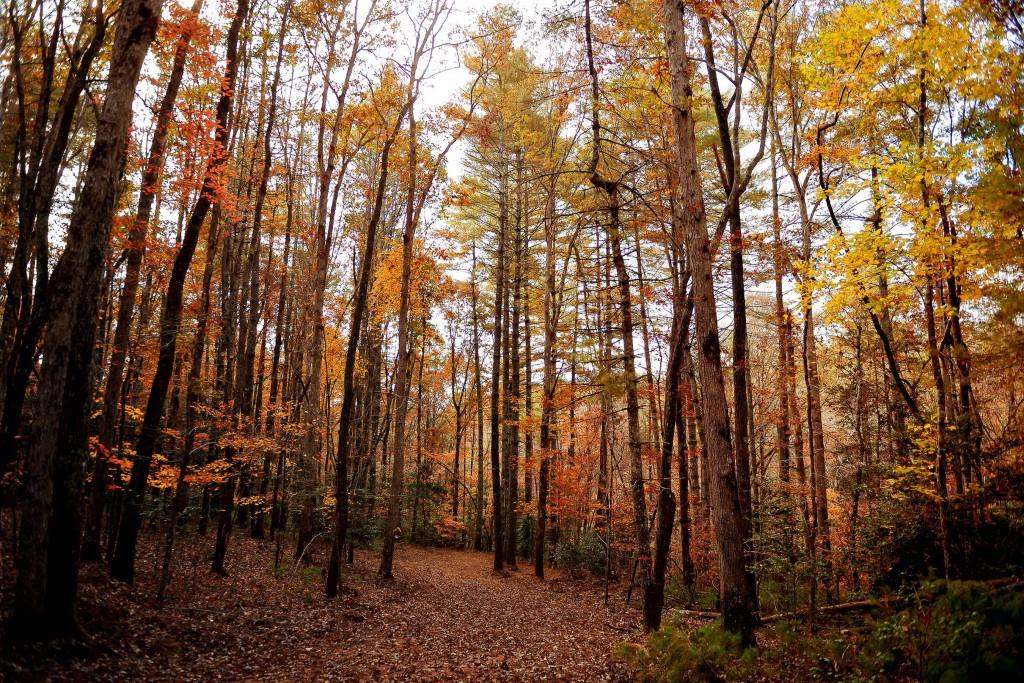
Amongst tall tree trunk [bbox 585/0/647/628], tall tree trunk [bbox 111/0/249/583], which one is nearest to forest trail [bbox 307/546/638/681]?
tall tree trunk [bbox 585/0/647/628]

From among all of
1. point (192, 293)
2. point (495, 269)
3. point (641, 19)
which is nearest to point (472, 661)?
point (641, 19)

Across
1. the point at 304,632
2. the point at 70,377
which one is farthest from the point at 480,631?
the point at 70,377

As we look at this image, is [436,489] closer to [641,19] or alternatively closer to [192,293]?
[192,293]

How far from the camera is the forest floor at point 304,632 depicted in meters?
5.98

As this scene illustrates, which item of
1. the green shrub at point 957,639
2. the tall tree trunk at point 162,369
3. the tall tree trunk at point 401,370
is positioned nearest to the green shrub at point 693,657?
the green shrub at point 957,639

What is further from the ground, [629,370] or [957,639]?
[629,370]

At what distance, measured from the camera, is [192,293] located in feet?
61.7

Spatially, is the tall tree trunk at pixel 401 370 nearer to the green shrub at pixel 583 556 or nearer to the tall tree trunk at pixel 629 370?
the tall tree trunk at pixel 629 370

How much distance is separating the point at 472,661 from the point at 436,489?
60.6 feet

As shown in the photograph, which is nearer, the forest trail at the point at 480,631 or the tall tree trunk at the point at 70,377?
the tall tree trunk at the point at 70,377

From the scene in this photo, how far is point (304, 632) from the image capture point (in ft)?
27.1

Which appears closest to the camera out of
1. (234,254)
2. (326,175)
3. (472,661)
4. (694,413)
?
(472,661)

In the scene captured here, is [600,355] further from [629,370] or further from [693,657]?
[693,657]

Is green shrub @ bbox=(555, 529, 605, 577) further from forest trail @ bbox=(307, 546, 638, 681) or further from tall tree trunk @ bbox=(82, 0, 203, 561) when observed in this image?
tall tree trunk @ bbox=(82, 0, 203, 561)
